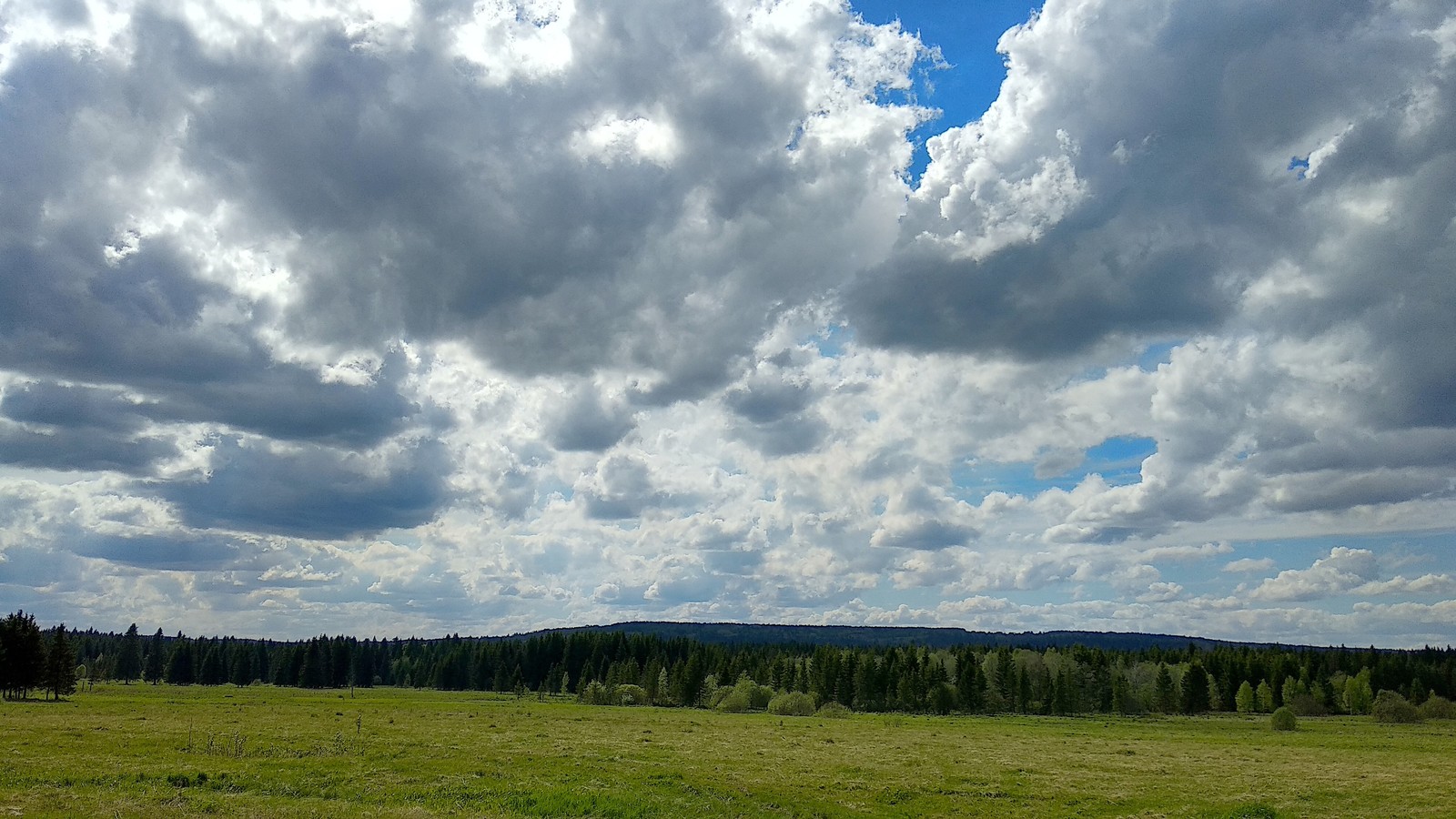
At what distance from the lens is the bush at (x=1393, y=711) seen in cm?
12175

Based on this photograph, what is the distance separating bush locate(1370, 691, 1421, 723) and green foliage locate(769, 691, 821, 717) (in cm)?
8213

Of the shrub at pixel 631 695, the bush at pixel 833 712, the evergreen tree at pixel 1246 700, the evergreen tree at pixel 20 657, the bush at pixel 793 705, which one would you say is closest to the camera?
the evergreen tree at pixel 20 657

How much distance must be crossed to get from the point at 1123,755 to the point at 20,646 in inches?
4434

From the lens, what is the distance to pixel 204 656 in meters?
193

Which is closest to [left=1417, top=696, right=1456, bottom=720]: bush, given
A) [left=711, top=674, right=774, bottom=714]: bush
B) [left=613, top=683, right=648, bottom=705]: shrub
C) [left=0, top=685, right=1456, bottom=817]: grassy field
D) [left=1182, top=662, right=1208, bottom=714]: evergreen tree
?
[left=1182, top=662, right=1208, bottom=714]: evergreen tree

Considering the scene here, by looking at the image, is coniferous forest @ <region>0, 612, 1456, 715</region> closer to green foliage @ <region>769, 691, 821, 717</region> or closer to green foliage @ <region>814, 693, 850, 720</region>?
green foliage @ <region>769, 691, 821, 717</region>

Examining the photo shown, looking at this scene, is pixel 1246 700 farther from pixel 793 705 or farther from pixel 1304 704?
pixel 793 705

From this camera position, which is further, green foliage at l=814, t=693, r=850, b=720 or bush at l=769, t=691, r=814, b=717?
bush at l=769, t=691, r=814, b=717

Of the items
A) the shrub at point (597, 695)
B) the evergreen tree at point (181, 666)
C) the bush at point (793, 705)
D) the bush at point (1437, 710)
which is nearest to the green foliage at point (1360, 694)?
the bush at point (1437, 710)

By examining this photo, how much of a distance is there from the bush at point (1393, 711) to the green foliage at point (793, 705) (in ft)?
269

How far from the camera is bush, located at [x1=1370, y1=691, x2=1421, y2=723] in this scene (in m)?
122

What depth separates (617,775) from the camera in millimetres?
32906

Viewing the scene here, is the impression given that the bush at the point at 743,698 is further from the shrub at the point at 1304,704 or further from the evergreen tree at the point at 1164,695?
the shrub at the point at 1304,704

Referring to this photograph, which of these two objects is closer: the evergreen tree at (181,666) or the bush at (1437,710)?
the bush at (1437,710)
